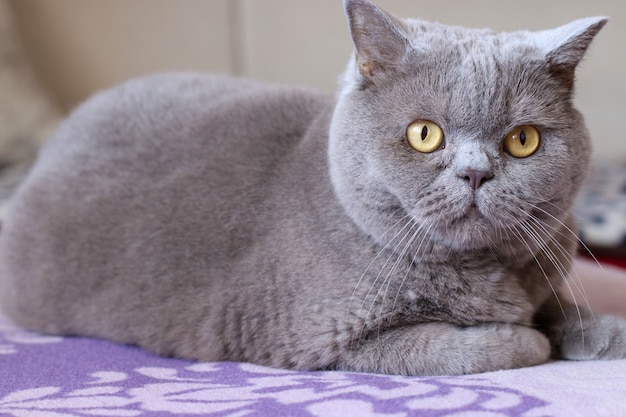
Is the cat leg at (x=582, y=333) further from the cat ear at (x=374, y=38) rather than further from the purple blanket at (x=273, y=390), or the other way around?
the cat ear at (x=374, y=38)

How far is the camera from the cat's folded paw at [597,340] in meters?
1.18

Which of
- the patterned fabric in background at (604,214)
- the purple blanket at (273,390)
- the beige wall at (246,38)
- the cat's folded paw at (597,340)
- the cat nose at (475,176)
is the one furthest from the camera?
the beige wall at (246,38)

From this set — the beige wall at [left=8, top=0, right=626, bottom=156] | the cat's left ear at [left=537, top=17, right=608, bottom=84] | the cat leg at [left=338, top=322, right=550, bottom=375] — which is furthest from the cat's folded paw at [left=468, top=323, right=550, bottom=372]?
the beige wall at [left=8, top=0, right=626, bottom=156]

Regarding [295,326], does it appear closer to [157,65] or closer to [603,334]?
[603,334]

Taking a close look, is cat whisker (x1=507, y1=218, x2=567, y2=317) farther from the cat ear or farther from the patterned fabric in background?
the patterned fabric in background

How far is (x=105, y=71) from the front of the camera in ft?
9.19

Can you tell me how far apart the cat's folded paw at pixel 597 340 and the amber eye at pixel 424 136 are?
397 mm

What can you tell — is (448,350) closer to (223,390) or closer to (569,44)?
(223,390)

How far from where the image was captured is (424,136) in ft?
3.56

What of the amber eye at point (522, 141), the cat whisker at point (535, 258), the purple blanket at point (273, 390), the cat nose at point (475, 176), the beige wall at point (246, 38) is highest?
the beige wall at point (246, 38)

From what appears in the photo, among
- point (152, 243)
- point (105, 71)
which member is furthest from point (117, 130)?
point (105, 71)

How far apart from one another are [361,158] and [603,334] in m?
0.46

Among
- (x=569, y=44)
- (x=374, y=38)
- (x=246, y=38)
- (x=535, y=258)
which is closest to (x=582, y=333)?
(x=535, y=258)

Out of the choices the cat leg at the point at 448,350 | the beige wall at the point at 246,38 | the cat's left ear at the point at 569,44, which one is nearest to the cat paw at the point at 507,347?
the cat leg at the point at 448,350
